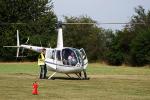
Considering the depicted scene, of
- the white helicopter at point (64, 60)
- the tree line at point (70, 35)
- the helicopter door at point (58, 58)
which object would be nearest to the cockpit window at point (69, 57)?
the white helicopter at point (64, 60)

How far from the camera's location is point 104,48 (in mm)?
77562

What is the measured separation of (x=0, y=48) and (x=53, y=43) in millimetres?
7988

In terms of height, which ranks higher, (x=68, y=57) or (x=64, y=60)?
(x=68, y=57)

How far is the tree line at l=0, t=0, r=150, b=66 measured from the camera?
6712 cm

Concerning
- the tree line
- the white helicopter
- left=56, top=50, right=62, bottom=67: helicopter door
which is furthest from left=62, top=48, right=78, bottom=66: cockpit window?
the tree line

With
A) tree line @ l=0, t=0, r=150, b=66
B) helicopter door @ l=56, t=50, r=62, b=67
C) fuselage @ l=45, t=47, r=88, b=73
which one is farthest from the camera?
tree line @ l=0, t=0, r=150, b=66

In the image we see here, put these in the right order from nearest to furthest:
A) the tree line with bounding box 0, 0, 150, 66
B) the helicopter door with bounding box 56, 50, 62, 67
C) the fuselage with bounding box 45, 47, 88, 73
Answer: the fuselage with bounding box 45, 47, 88, 73, the helicopter door with bounding box 56, 50, 62, 67, the tree line with bounding box 0, 0, 150, 66

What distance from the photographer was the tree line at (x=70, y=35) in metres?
67.1

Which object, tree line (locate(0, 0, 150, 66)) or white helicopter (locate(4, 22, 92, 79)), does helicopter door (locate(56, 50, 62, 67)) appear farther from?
tree line (locate(0, 0, 150, 66))

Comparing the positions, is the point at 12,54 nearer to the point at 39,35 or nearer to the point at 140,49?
the point at 39,35

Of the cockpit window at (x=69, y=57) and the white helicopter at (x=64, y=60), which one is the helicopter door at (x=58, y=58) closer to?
the white helicopter at (x=64, y=60)

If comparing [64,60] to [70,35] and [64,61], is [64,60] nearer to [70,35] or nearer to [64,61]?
[64,61]

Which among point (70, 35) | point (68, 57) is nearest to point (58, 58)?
point (68, 57)

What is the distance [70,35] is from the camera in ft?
283
